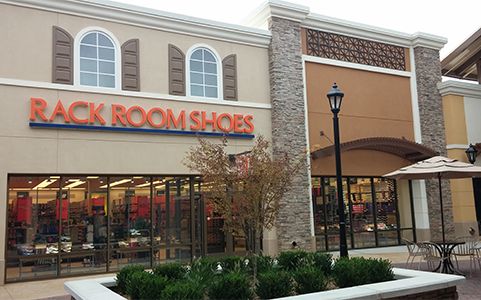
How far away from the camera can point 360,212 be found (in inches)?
727

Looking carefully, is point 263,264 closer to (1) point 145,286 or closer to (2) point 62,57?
(1) point 145,286

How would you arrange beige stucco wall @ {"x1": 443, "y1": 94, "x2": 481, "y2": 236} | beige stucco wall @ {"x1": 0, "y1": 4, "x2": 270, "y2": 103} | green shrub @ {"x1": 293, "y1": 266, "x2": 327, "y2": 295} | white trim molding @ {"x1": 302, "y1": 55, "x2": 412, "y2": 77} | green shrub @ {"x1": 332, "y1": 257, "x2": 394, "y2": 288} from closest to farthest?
green shrub @ {"x1": 293, "y1": 266, "x2": 327, "y2": 295}, green shrub @ {"x1": 332, "y1": 257, "x2": 394, "y2": 288}, beige stucco wall @ {"x1": 0, "y1": 4, "x2": 270, "y2": 103}, white trim molding @ {"x1": 302, "y1": 55, "x2": 412, "y2": 77}, beige stucco wall @ {"x1": 443, "y1": 94, "x2": 481, "y2": 236}

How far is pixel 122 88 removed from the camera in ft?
47.2

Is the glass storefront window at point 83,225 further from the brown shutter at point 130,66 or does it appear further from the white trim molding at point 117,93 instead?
the brown shutter at point 130,66

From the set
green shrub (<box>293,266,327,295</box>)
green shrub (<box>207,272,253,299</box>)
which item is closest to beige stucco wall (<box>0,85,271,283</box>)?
green shrub (<box>207,272,253,299</box>)

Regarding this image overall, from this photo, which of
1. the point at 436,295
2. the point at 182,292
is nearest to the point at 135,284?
the point at 182,292

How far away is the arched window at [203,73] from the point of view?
1570 centimetres

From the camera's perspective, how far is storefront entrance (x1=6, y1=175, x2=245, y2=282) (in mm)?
13016

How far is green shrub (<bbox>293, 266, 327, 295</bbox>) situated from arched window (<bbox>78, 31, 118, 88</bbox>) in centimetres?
900

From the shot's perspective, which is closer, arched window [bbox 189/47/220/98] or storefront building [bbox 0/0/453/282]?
storefront building [bbox 0/0/453/282]

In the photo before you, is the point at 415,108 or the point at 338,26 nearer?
the point at 338,26

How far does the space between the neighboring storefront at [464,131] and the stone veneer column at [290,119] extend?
A: 292 inches

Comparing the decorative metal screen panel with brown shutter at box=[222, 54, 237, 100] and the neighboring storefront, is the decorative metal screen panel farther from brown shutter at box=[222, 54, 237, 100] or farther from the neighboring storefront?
brown shutter at box=[222, 54, 237, 100]

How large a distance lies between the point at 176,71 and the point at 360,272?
9.50 metres
